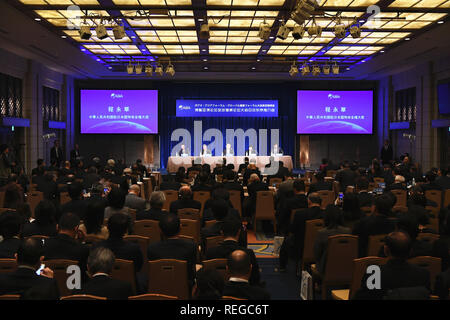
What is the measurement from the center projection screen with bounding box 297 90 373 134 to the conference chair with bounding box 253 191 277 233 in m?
12.3

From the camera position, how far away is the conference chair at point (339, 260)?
15.1 ft

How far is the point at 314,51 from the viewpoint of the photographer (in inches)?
611

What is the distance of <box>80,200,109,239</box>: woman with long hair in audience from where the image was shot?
4.65 m

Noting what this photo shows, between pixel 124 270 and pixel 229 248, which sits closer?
pixel 124 270

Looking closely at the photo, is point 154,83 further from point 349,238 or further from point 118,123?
point 349,238

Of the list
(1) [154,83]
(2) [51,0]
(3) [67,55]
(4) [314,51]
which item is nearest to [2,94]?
(3) [67,55]

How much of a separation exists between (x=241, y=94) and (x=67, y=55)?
342 inches

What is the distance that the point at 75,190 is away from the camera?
6.20m

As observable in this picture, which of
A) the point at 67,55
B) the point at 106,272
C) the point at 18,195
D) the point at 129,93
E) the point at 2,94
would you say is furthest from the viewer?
the point at 129,93

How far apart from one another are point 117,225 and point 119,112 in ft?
55.1

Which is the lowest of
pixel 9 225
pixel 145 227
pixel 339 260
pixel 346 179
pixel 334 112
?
pixel 339 260

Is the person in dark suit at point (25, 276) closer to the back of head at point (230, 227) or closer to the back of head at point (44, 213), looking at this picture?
the back of head at point (230, 227)

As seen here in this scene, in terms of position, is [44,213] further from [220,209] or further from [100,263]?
[100,263]

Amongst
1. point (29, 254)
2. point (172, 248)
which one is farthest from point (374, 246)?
point (29, 254)
